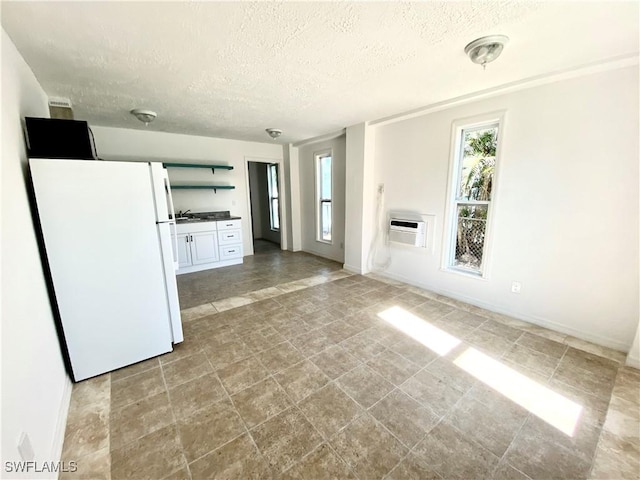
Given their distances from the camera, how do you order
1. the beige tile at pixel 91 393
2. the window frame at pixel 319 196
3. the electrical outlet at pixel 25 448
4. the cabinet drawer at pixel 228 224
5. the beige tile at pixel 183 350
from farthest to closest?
the window frame at pixel 319 196 → the cabinet drawer at pixel 228 224 → the beige tile at pixel 183 350 → the beige tile at pixel 91 393 → the electrical outlet at pixel 25 448

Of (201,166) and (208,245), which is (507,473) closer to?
(208,245)

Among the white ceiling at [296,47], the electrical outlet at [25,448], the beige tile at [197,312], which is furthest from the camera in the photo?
the beige tile at [197,312]

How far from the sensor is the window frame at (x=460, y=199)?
2799 mm

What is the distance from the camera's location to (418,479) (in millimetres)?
1284

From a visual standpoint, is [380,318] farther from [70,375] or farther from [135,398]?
[70,375]

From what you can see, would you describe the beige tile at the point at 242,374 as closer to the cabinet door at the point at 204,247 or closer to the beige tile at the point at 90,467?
the beige tile at the point at 90,467

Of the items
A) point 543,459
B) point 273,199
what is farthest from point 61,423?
point 273,199

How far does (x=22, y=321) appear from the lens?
1318 mm

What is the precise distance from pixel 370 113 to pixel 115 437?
3920 mm

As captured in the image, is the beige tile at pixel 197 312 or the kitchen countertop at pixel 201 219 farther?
the kitchen countertop at pixel 201 219

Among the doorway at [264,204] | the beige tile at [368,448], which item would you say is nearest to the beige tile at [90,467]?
the beige tile at [368,448]

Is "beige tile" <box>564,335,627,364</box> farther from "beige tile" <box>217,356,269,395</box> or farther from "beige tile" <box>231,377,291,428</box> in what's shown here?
"beige tile" <box>217,356,269,395</box>

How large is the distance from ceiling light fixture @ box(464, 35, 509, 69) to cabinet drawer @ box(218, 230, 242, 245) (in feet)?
14.2

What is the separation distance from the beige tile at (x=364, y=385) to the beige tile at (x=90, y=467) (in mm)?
1370
